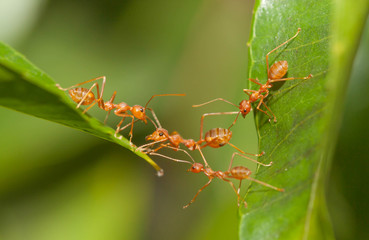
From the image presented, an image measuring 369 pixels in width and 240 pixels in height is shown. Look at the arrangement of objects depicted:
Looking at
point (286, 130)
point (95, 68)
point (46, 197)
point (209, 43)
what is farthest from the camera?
point (209, 43)

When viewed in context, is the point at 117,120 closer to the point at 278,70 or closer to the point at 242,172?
the point at 242,172

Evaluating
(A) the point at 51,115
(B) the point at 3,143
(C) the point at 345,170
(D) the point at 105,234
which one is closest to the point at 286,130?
(C) the point at 345,170

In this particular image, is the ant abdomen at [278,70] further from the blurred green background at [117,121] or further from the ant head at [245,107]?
the blurred green background at [117,121]

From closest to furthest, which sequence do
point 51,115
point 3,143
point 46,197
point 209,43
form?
point 51,115 → point 3,143 → point 46,197 → point 209,43

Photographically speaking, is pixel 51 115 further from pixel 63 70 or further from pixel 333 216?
pixel 63 70

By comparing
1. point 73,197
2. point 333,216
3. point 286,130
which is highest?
point 286,130

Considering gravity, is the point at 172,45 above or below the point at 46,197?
above

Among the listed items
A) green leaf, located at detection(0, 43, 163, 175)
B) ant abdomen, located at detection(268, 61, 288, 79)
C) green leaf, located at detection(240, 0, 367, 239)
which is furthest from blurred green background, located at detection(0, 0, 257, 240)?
green leaf, located at detection(0, 43, 163, 175)

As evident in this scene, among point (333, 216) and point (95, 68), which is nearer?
point (333, 216)
